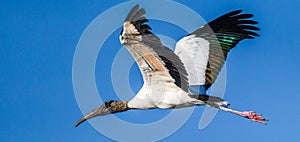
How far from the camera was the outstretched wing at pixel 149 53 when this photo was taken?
23.1 meters

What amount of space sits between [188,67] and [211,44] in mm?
1203

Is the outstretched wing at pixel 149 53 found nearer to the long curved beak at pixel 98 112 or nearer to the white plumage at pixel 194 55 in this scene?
the white plumage at pixel 194 55

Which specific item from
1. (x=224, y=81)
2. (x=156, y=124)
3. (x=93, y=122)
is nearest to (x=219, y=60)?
(x=224, y=81)

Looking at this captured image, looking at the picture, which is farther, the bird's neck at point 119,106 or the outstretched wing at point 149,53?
the bird's neck at point 119,106

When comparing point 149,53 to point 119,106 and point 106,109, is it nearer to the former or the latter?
point 119,106

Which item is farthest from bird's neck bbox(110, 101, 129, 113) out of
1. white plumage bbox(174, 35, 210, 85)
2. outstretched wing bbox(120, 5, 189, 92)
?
white plumage bbox(174, 35, 210, 85)

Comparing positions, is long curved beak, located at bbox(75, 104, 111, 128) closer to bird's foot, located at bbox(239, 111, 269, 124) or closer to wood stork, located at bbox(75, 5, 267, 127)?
wood stork, located at bbox(75, 5, 267, 127)

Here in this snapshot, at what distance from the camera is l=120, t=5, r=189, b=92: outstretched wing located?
23062 millimetres

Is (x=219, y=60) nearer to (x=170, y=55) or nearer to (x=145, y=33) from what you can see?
(x=170, y=55)

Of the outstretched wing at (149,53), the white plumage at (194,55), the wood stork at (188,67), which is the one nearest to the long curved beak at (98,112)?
the wood stork at (188,67)

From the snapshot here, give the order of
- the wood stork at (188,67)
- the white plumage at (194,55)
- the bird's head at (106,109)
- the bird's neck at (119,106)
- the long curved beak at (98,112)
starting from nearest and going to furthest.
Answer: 1. the wood stork at (188,67)
2. the white plumage at (194,55)
3. the bird's neck at (119,106)
4. the bird's head at (106,109)
5. the long curved beak at (98,112)

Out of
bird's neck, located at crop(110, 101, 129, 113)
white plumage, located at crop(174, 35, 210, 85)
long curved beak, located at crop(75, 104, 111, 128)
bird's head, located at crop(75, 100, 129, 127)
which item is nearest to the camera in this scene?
white plumage, located at crop(174, 35, 210, 85)

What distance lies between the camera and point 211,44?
2825cm

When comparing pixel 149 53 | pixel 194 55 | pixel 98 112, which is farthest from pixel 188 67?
pixel 98 112
